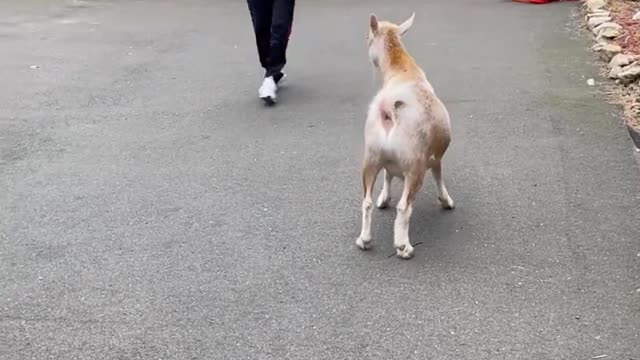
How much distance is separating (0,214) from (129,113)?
2.15 metres

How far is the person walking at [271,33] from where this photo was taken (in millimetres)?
6625

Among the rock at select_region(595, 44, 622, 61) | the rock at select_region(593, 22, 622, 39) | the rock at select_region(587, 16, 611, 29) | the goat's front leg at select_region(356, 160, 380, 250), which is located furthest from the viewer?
the rock at select_region(587, 16, 611, 29)

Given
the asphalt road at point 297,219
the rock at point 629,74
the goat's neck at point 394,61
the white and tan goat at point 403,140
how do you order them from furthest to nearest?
the rock at point 629,74, the goat's neck at point 394,61, the white and tan goat at point 403,140, the asphalt road at point 297,219

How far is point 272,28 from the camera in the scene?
21.9 ft

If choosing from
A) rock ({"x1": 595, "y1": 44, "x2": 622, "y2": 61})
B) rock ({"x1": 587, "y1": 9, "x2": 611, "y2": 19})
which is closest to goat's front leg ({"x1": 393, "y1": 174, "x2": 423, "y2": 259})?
rock ({"x1": 595, "y1": 44, "x2": 622, "y2": 61})

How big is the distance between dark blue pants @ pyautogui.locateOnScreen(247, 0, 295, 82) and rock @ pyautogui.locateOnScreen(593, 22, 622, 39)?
12.3 feet

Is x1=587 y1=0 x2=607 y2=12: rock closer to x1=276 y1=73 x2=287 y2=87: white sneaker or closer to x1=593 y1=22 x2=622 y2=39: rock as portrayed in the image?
x1=593 y1=22 x2=622 y2=39: rock

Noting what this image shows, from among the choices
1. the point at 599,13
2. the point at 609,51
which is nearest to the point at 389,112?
the point at 609,51

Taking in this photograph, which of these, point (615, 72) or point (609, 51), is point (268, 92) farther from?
point (609, 51)

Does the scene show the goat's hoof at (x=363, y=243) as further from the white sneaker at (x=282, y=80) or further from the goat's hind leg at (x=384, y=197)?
the white sneaker at (x=282, y=80)

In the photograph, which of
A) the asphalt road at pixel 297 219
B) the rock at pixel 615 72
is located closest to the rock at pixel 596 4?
the asphalt road at pixel 297 219

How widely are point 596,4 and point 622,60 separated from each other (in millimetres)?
2815

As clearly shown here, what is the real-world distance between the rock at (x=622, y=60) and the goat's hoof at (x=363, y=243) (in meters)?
4.18

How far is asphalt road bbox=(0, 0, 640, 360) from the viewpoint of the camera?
354cm
